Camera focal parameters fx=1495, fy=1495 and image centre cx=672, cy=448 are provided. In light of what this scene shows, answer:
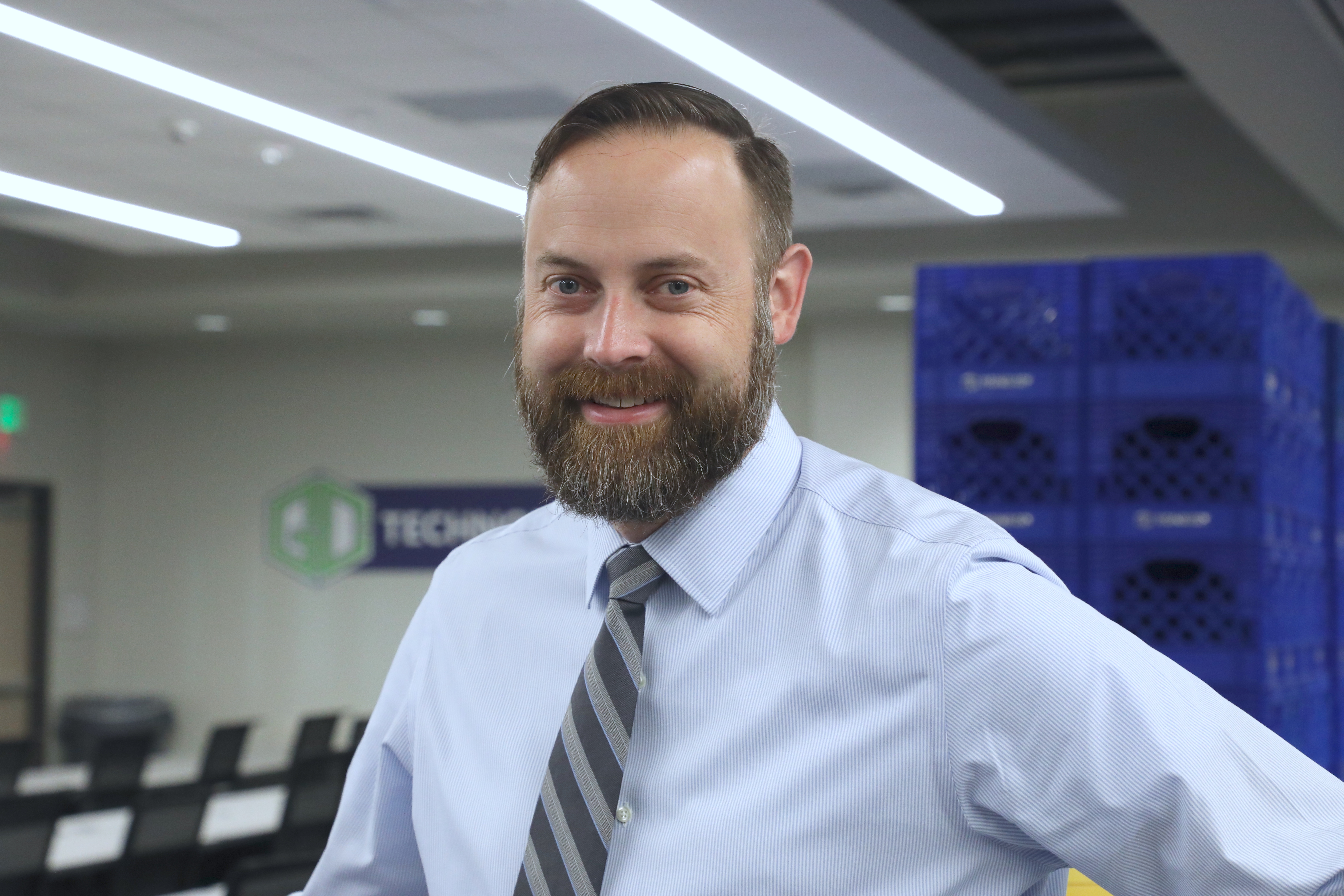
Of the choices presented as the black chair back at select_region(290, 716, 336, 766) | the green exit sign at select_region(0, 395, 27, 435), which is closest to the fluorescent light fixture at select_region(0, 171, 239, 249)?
the black chair back at select_region(290, 716, 336, 766)

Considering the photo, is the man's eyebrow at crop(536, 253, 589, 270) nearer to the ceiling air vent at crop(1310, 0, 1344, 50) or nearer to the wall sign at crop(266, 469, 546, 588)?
the ceiling air vent at crop(1310, 0, 1344, 50)

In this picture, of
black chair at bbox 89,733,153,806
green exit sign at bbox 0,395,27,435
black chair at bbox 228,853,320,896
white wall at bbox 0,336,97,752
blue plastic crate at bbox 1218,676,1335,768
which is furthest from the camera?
white wall at bbox 0,336,97,752

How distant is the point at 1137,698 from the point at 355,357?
11.1m

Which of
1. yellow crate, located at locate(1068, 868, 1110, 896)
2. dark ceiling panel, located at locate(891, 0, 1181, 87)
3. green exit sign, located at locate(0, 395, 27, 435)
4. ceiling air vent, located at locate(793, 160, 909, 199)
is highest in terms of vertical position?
dark ceiling panel, located at locate(891, 0, 1181, 87)

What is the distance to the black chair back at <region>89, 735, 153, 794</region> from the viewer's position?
7.14m

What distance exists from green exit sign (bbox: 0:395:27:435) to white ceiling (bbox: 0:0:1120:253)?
3138 mm

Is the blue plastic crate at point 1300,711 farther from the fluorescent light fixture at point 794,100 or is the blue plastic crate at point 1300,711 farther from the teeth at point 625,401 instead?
the fluorescent light fixture at point 794,100

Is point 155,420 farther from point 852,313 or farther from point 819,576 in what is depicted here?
point 819,576

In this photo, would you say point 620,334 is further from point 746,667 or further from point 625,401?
point 746,667

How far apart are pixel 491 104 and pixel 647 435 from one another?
513 cm

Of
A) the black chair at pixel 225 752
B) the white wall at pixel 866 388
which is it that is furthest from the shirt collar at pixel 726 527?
the white wall at pixel 866 388

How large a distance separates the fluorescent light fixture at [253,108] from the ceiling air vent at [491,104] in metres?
0.34

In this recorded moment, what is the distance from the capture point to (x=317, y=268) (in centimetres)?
980

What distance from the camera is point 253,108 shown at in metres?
6.09
